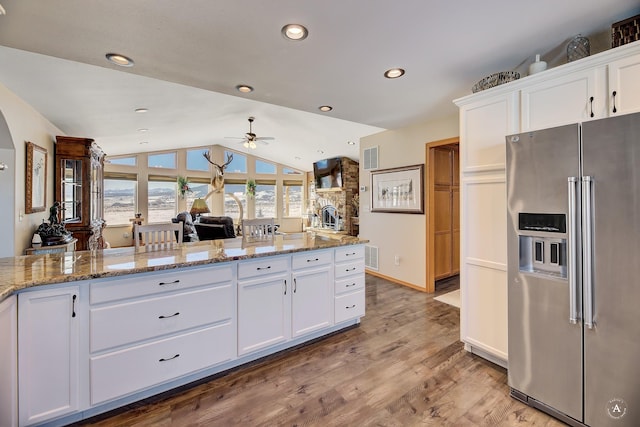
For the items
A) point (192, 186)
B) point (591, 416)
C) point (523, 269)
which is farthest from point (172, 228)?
point (192, 186)

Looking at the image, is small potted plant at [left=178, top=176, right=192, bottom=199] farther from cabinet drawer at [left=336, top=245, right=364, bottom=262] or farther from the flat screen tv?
cabinet drawer at [left=336, top=245, right=364, bottom=262]

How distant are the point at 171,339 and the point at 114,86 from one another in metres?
3.03

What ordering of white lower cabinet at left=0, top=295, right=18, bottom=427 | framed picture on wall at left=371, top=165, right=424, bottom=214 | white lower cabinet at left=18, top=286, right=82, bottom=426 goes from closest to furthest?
white lower cabinet at left=0, top=295, right=18, bottom=427 < white lower cabinet at left=18, top=286, right=82, bottom=426 < framed picture on wall at left=371, top=165, right=424, bottom=214

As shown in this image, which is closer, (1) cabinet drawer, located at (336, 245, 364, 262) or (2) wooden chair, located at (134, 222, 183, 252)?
(2) wooden chair, located at (134, 222, 183, 252)

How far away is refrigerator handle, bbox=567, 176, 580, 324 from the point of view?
1.62 m

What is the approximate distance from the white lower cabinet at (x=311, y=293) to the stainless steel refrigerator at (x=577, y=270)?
1.50 metres

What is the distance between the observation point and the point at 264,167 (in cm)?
1029

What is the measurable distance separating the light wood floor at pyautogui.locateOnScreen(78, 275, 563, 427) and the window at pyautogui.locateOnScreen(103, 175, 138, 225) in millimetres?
7708

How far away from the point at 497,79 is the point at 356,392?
2721 millimetres

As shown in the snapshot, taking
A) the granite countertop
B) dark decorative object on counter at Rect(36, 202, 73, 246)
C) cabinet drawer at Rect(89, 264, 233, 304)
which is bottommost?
cabinet drawer at Rect(89, 264, 233, 304)

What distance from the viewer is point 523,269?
6.27ft

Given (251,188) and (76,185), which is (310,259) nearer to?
(76,185)

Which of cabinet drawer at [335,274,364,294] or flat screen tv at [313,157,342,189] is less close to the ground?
flat screen tv at [313,157,342,189]

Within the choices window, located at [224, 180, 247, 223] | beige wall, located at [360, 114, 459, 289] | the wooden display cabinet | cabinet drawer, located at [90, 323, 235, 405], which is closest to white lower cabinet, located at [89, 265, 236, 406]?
cabinet drawer, located at [90, 323, 235, 405]
